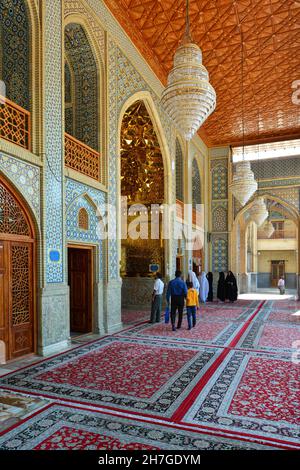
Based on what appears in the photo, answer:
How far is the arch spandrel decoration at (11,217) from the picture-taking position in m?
4.10

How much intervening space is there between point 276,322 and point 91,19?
6.36 metres

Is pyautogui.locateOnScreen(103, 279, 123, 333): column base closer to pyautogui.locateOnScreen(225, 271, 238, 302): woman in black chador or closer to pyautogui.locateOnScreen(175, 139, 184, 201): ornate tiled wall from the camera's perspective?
pyautogui.locateOnScreen(175, 139, 184, 201): ornate tiled wall

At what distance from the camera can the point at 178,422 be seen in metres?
2.60

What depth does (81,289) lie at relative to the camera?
233 inches

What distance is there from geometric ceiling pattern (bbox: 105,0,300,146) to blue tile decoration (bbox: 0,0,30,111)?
6.81 ft

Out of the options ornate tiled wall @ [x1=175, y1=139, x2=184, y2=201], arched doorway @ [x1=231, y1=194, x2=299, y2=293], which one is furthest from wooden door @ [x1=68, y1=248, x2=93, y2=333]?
arched doorway @ [x1=231, y1=194, x2=299, y2=293]

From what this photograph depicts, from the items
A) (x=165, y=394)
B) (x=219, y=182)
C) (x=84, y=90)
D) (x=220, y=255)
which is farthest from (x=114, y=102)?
(x=220, y=255)

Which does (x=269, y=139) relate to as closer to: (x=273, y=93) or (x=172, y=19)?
(x=273, y=93)

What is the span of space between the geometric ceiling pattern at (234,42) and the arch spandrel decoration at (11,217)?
159 inches

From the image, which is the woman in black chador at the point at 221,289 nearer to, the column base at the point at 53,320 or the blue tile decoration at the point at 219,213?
the blue tile decoration at the point at 219,213

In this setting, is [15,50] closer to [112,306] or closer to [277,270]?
[112,306]

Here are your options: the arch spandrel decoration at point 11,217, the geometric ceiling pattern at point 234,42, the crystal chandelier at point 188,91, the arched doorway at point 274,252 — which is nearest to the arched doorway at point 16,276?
the arch spandrel decoration at point 11,217

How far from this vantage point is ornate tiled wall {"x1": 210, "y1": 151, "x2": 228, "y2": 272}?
1284 cm

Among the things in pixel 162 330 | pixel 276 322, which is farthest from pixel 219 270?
pixel 162 330
